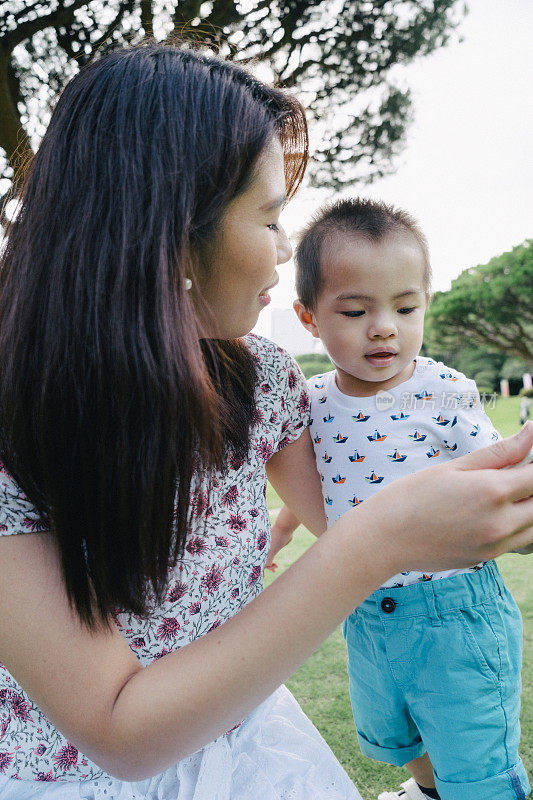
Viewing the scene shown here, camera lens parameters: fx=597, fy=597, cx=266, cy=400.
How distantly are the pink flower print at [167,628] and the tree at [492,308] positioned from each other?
54.7ft

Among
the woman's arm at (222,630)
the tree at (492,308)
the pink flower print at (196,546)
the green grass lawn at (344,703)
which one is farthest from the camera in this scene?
Answer: the tree at (492,308)

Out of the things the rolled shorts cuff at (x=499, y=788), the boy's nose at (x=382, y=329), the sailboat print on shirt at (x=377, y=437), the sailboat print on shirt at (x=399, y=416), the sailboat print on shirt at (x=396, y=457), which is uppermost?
the boy's nose at (x=382, y=329)

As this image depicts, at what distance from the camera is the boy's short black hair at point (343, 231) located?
1481 mm

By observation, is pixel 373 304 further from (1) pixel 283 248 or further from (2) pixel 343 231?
(1) pixel 283 248

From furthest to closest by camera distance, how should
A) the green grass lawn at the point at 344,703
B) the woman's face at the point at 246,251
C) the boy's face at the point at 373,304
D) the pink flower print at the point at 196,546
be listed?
the green grass lawn at the point at 344,703 → the boy's face at the point at 373,304 → the pink flower print at the point at 196,546 → the woman's face at the point at 246,251

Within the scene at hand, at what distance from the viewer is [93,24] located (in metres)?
3.76

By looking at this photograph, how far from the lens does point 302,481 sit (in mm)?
1520

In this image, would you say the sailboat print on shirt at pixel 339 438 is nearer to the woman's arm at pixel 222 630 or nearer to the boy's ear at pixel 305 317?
the boy's ear at pixel 305 317

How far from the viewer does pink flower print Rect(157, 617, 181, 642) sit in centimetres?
101

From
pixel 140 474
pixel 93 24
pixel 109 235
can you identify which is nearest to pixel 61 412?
pixel 140 474

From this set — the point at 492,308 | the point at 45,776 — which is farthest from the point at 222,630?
the point at 492,308

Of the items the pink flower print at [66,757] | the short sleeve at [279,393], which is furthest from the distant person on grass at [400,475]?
the pink flower print at [66,757]

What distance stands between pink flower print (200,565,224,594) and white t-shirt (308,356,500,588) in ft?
1.47

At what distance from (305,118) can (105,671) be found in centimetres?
102
